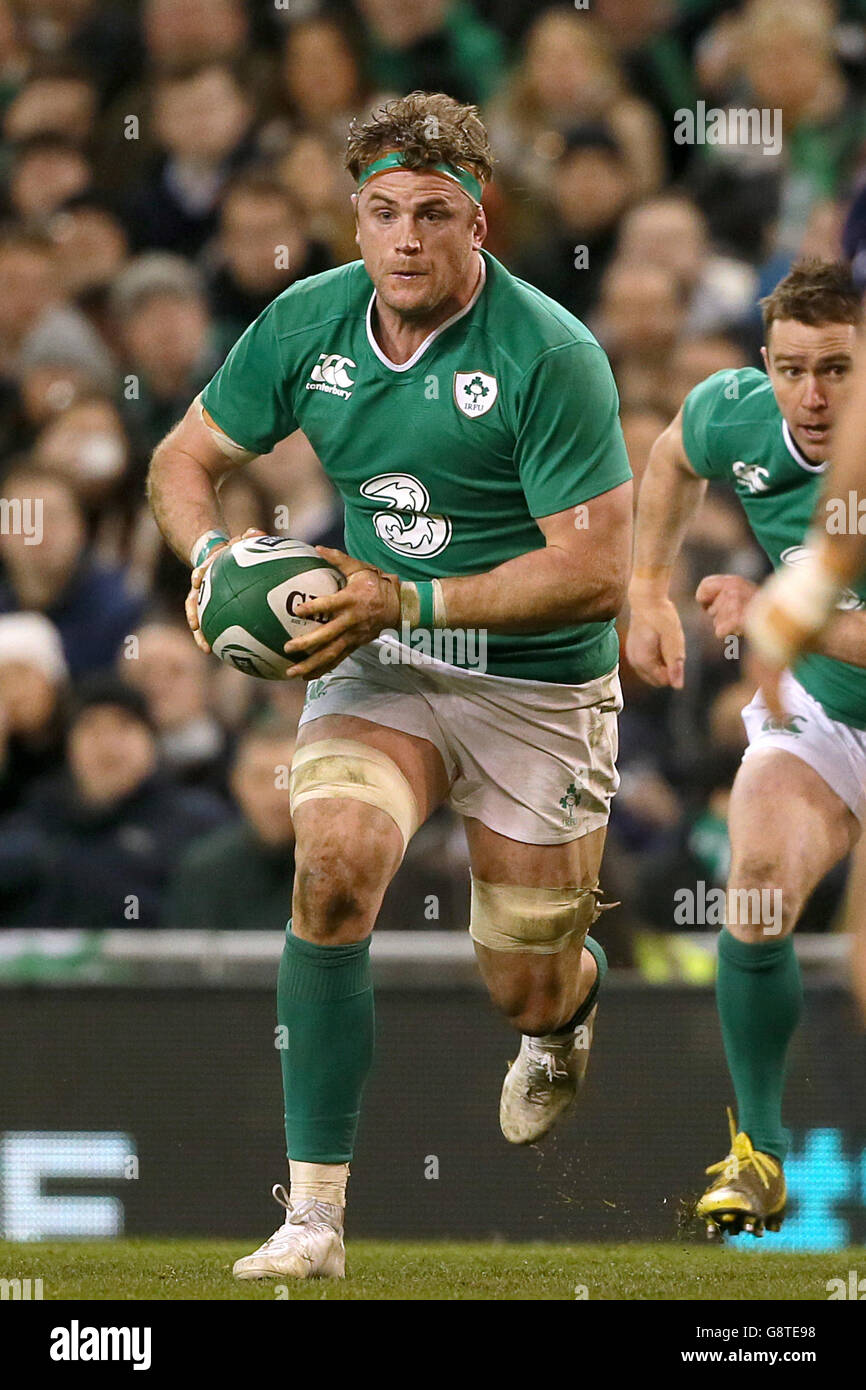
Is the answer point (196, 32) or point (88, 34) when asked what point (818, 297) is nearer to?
point (196, 32)

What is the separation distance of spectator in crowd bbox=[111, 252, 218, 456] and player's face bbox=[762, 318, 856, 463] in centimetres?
344

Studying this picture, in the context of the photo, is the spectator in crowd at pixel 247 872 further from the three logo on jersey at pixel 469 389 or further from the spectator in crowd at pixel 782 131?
the spectator in crowd at pixel 782 131

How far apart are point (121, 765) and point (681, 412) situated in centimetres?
255

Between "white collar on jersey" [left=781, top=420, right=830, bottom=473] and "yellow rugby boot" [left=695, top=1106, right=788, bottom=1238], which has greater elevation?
"white collar on jersey" [left=781, top=420, right=830, bottom=473]

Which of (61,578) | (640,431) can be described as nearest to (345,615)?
(640,431)

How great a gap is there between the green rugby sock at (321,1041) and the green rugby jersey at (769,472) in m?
1.49

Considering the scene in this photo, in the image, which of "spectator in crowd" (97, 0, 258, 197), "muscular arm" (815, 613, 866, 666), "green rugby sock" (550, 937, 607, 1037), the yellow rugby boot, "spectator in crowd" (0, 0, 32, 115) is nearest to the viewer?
"muscular arm" (815, 613, 866, 666)

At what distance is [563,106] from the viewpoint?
8.97m

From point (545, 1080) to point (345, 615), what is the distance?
5.47 ft

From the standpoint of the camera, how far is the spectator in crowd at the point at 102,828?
23.0 ft

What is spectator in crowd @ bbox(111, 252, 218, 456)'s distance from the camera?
27.0 ft

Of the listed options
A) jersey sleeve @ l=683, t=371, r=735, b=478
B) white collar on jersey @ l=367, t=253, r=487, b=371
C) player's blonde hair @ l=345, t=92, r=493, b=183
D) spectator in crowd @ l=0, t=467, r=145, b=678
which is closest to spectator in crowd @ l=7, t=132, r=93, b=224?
spectator in crowd @ l=0, t=467, r=145, b=678

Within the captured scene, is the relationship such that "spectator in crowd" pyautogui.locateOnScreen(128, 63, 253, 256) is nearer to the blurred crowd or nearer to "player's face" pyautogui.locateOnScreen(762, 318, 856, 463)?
the blurred crowd
